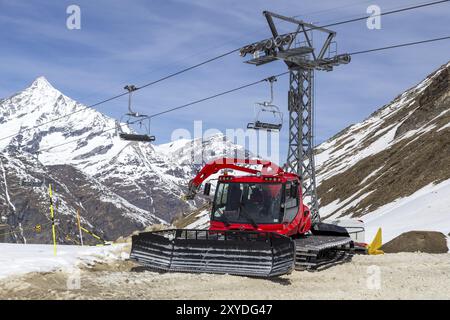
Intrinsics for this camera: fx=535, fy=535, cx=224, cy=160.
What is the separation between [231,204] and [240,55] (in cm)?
1469

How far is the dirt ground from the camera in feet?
33.5

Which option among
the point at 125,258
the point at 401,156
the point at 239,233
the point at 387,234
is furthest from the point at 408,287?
the point at 401,156

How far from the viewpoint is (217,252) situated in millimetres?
13055

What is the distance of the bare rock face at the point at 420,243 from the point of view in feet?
64.1

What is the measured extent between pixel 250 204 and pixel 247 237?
1863 mm

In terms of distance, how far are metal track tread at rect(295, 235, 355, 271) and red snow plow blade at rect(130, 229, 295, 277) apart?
4.46ft

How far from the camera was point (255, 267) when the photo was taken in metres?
12.4

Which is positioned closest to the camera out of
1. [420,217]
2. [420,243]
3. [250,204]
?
[250,204]

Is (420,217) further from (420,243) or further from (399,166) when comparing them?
(399,166)

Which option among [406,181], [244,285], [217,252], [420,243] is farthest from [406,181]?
[244,285]

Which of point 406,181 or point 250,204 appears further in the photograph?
point 406,181

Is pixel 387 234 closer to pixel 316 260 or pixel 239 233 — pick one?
pixel 316 260

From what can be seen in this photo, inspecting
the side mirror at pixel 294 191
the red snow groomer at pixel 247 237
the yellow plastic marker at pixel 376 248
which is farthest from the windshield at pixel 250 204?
the yellow plastic marker at pixel 376 248

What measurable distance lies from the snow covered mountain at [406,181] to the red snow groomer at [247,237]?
10873 mm
